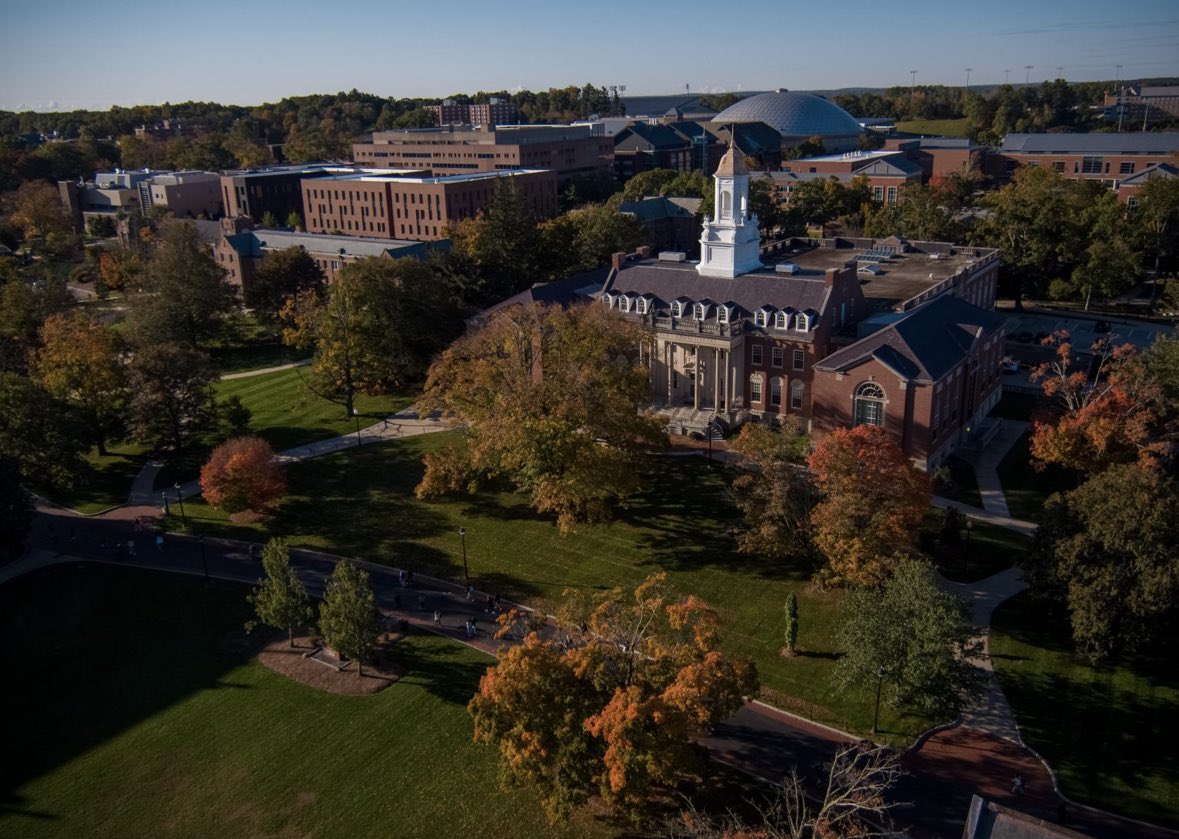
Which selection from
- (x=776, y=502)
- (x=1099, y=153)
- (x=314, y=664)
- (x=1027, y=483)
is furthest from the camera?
(x=1099, y=153)

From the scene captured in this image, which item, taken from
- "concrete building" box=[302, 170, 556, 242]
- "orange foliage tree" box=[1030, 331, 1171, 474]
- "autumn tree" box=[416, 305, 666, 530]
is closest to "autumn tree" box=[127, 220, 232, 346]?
"concrete building" box=[302, 170, 556, 242]

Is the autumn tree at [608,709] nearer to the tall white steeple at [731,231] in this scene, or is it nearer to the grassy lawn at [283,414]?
the grassy lawn at [283,414]

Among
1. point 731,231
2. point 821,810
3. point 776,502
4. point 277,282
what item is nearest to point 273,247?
point 277,282

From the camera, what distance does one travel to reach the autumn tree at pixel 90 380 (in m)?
57.8

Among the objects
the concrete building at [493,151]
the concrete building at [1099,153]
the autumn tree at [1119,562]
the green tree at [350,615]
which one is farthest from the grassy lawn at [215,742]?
the concrete building at [1099,153]

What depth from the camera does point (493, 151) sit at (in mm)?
148750

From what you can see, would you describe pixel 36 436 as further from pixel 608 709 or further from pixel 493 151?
pixel 493 151

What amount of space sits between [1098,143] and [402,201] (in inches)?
3974

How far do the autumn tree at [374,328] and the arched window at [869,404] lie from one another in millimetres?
34423

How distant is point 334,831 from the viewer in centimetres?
2958

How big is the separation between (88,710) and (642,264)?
4757cm

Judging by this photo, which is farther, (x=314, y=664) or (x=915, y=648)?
(x=314, y=664)

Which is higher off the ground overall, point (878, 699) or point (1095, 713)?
point (878, 699)

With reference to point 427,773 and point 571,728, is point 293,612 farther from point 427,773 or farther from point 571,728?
point 571,728
